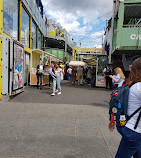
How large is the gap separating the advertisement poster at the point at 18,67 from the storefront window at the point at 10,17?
107cm

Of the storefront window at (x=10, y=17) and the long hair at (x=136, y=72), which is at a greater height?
the storefront window at (x=10, y=17)

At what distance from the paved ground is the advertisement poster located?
1885 mm

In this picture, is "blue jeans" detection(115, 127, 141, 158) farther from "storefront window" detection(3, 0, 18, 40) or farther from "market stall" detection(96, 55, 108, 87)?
"market stall" detection(96, 55, 108, 87)

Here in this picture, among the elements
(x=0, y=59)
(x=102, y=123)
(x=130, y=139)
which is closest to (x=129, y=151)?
(x=130, y=139)

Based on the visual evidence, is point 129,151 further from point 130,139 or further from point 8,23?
point 8,23

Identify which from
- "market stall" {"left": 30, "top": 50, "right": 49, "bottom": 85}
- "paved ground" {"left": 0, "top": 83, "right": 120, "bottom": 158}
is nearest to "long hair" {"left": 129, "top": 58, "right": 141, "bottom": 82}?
"paved ground" {"left": 0, "top": 83, "right": 120, "bottom": 158}

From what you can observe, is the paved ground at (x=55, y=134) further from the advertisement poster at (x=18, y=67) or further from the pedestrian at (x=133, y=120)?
the advertisement poster at (x=18, y=67)

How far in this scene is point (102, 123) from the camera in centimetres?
430

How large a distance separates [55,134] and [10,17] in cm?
685

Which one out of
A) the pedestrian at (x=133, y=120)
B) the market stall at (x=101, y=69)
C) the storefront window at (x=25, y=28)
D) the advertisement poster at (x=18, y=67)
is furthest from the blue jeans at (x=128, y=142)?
the market stall at (x=101, y=69)

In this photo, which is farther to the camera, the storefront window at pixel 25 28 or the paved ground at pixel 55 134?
the storefront window at pixel 25 28

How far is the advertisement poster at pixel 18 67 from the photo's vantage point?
22.1 feet

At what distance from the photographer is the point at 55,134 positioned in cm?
350

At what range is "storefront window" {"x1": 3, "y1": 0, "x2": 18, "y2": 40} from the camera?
23.0 ft
